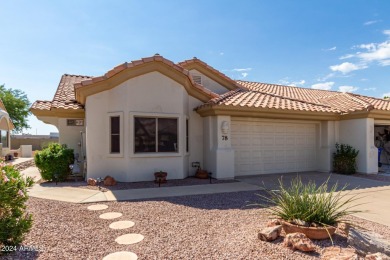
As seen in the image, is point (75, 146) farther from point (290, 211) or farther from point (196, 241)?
point (290, 211)

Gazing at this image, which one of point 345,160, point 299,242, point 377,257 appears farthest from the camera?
point 345,160

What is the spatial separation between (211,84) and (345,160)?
8688 mm

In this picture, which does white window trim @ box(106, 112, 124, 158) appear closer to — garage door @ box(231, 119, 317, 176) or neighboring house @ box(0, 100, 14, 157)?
garage door @ box(231, 119, 317, 176)

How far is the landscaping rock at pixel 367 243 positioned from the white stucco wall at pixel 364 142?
10.8 metres

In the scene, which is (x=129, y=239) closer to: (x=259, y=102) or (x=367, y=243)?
(x=367, y=243)

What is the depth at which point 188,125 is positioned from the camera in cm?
1240

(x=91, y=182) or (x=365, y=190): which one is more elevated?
(x=91, y=182)

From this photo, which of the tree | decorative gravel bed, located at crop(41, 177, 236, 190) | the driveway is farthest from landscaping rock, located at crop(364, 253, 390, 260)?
the tree

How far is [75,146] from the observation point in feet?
41.2

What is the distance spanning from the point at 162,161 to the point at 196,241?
663cm

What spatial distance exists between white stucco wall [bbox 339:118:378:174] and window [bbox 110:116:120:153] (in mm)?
12339

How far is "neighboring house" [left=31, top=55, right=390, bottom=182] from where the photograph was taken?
35.4 ft

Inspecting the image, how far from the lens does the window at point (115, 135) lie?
427 inches

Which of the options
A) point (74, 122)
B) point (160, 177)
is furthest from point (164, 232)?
point (74, 122)
